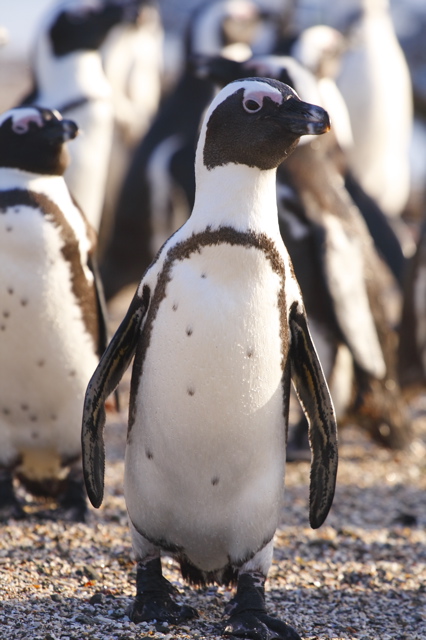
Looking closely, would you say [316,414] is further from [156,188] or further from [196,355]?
[156,188]

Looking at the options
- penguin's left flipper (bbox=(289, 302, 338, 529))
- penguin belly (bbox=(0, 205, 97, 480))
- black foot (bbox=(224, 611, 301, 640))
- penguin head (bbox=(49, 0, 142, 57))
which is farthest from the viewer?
penguin head (bbox=(49, 0, 142, 57))

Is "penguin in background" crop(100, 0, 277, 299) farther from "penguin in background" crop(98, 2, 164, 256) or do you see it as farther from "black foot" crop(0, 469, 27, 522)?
"black foot" crop(0, 469, 27, 522)

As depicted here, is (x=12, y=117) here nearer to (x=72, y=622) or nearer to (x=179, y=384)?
(x=179, y=384)

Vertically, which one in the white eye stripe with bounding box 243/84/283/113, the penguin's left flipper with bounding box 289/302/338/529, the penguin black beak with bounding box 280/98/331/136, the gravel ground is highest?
the white eye stripe with bounding box 243/84/283/113

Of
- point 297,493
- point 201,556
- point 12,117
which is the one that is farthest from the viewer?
point 297,493

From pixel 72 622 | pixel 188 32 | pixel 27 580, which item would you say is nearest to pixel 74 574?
pixel 27 580

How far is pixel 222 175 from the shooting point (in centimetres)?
264

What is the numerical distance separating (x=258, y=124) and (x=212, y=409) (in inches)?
28.9

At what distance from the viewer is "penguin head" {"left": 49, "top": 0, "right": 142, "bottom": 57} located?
18.9 ft

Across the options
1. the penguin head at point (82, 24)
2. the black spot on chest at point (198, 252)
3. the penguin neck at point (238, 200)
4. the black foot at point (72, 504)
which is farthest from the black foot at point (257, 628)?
the penguin head at point (82, 24)

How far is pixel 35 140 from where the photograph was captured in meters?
3.41

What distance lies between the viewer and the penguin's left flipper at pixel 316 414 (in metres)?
2.76

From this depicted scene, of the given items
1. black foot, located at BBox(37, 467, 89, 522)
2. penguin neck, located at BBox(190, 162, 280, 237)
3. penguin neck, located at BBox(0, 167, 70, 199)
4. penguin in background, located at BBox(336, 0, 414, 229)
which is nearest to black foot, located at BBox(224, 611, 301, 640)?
penguin neck, located at BBox(190, 162, 280, 237)

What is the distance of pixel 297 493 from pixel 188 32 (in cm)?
546
